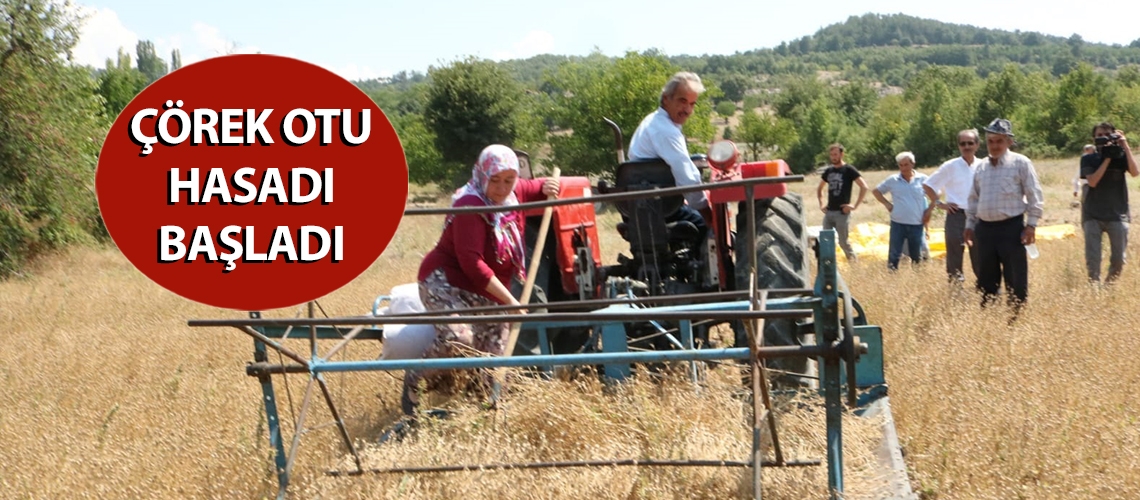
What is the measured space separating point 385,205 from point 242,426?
6.42 ft

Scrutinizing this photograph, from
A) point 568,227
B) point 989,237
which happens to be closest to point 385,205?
point 568,227

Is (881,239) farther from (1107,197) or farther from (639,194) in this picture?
(639,194)

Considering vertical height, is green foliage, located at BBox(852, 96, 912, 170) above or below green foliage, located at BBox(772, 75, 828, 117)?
below

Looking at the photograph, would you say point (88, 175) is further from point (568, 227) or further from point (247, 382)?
point (568, 227)

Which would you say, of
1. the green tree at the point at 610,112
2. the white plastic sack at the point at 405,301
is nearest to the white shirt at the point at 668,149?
the white plastic sack at the point at 405,301

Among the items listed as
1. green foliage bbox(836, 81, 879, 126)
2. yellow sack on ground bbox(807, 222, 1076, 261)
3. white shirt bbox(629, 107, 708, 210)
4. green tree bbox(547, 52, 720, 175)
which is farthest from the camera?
green foliage bbox(836, 81, 879, 126)

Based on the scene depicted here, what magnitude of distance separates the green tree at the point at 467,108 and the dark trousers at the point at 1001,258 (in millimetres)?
37072

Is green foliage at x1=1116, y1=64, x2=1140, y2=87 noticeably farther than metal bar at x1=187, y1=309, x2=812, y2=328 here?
Yes

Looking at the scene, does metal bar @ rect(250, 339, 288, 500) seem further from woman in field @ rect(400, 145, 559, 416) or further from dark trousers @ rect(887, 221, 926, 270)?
dark trousers @ rect(887, 221, 926, 270)

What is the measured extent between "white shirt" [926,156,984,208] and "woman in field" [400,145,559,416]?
5298 mm

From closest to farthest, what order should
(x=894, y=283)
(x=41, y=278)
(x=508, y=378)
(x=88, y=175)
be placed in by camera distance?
(x=508, y=378), (x=894, y=283), (x=41, y=278), (x=88, y=175)

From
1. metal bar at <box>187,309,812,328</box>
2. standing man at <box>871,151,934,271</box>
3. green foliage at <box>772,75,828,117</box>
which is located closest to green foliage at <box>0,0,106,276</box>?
standing man at <box>871,151,934,271</box>

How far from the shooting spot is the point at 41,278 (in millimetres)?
14375

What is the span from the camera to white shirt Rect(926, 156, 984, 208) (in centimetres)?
888
